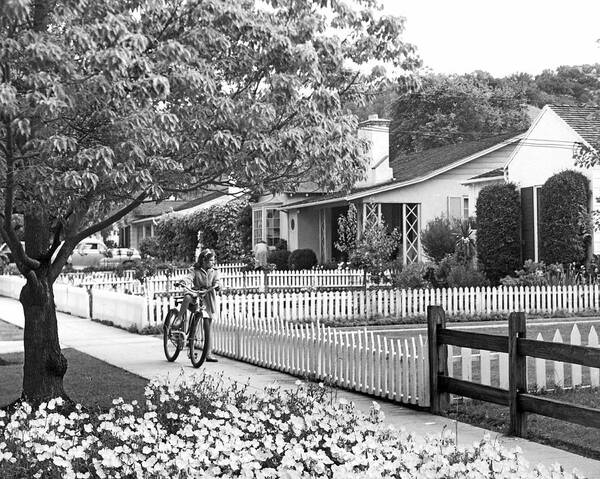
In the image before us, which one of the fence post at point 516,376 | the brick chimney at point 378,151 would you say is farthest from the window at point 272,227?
the fence post at point 516,376

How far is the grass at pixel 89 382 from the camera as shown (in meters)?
11.1

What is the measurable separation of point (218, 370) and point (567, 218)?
1463 cm

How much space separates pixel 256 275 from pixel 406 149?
35.9 metres

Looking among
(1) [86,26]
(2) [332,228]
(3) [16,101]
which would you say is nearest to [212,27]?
(1) [86,26]

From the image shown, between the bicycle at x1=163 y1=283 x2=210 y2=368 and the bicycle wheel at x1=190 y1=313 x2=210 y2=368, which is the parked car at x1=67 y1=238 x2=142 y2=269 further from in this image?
the bicycle wheel at x1=190 y1=313 x2=210 y2=368

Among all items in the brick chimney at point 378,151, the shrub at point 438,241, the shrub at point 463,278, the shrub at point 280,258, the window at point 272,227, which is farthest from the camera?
the window at point 272,227

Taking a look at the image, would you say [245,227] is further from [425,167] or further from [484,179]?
[484,179]

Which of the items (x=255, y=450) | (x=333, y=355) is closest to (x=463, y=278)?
(x=333, y=355)

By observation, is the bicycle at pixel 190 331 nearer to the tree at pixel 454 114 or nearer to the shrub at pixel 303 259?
the shrub at pixel 303 259

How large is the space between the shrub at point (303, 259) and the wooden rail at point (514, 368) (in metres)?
28.0

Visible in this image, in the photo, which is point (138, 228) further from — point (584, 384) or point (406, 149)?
point (584, 384)

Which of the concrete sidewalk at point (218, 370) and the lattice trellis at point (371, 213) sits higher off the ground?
the lattice trellis at point (371, 213)

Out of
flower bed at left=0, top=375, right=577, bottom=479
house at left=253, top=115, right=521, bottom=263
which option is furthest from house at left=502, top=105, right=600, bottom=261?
flower bed at left=0, top=375, right=577, bottom=479

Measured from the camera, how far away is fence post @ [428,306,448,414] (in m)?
10.0
